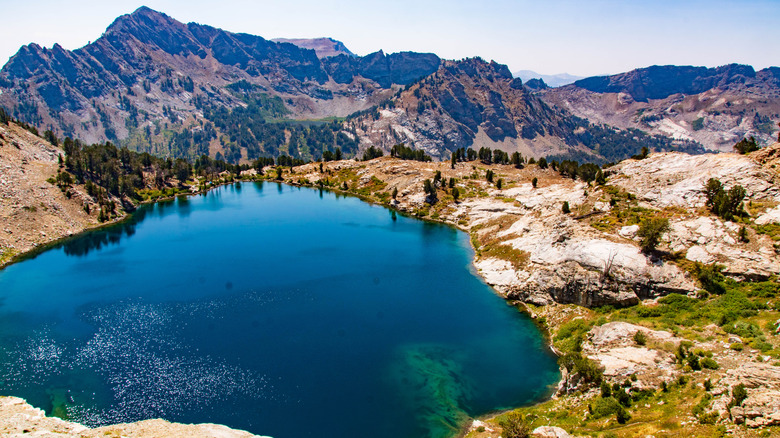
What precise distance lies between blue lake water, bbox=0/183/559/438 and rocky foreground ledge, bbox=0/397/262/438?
322 cm

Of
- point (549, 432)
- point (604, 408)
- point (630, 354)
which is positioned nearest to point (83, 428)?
point (549, 432)

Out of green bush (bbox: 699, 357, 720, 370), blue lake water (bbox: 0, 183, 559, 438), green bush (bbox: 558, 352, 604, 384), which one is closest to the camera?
green bush (bbox: 699, 357, 720, 370)

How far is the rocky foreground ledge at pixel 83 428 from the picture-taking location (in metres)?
38.3

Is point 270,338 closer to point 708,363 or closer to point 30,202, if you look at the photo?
point 708,363

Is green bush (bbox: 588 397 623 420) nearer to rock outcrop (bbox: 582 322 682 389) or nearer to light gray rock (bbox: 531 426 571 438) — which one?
rock outcrop (bbox: 582 322 682 389)

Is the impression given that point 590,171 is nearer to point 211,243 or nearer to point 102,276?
point 211,243

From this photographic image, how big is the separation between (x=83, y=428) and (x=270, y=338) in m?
25.4

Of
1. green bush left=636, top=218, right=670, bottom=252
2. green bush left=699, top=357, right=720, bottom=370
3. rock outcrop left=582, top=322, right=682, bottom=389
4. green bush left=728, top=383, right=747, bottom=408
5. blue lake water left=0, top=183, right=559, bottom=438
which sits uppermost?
green bush left=636, top=218, right=670, bottom=252

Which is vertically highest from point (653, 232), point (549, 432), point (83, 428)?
point (653, 232)

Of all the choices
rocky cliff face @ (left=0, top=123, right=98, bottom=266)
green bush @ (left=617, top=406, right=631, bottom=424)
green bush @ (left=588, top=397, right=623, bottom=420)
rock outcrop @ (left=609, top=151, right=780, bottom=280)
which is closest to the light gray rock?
green bush @ (left=588, top=397, right=623, bottom=420)

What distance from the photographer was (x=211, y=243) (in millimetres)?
114062

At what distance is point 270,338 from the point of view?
208 feet

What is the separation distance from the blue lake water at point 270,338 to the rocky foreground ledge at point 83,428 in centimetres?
322

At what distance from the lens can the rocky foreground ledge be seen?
3831cm
